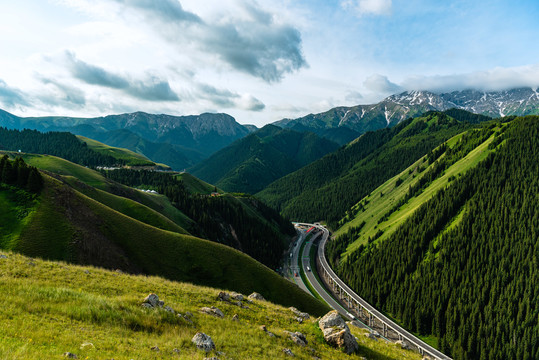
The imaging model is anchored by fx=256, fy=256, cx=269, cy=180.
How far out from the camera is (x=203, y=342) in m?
19.1

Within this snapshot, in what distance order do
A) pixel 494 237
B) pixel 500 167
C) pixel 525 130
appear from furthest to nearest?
pixel 525 130
pixel 500 167
pixel 494 237

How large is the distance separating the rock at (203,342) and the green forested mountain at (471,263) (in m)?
132

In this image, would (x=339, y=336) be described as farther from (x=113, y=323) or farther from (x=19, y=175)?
(x=19, y=175)

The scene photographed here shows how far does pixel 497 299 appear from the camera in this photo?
120 meters

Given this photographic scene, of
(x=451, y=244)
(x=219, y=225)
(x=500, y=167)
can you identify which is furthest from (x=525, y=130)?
(x=219, y=225)

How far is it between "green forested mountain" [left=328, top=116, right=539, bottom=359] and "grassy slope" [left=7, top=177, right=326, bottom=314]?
91207 mm

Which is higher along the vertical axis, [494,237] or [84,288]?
[84,288]

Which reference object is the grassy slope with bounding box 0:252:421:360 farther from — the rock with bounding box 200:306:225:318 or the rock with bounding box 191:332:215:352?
the rock with bounding box 200:306:225:318

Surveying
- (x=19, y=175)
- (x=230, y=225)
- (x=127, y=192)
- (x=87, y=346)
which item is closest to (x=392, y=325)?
(x=230, y=225)

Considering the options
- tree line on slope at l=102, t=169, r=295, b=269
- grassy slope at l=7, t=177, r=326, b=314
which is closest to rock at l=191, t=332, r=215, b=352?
grassy slope at l=7, t=177, r=326, b=314

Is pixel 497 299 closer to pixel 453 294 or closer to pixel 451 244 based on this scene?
pixel 453 294

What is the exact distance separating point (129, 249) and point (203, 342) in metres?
51.5

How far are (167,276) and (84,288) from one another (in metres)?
37.7

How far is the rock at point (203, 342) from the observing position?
18.8m
